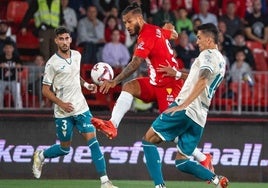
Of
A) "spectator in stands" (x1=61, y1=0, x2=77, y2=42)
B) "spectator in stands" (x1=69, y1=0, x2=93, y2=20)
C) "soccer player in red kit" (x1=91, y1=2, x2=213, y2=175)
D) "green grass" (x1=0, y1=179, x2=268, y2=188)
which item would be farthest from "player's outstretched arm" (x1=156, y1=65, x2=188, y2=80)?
"spectator in stands" (x1=69, y1=0, x2=93, y2=20)

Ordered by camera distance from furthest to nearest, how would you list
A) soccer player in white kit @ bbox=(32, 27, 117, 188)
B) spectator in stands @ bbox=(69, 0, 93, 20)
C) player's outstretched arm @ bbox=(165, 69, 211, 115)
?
spectator in stands @ bbox=(69, 0, 93, 20), soccer player in white kit @ bbox=(32, 27, 117, 188), player's outstretched arm @ bbox=(165, 69, 211, 115)

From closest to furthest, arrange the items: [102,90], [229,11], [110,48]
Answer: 1. [102,90]
2. [110,48]
3. [229,11]

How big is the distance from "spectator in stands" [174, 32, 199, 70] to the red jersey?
17.6ft

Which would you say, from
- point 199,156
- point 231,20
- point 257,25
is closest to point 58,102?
point 199,156

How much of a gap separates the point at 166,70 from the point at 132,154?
4063mm

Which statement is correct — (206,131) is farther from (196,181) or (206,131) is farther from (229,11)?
(229,11)

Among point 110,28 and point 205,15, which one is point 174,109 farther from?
point 205,15

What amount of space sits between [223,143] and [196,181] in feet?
2.83

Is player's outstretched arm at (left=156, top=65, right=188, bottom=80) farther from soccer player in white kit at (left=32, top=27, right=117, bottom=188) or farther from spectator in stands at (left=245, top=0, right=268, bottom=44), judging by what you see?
spectator in stands at (left=245, top=0, right=268, bottom=44)

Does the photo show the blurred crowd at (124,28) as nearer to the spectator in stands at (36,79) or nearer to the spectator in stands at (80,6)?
the spectator in stands at (80,6)

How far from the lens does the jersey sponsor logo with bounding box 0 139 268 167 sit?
62.0ft

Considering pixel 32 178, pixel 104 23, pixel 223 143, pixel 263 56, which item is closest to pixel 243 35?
pixel 263 56

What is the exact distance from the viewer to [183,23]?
74.9 ft

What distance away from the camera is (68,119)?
16.5 meters
